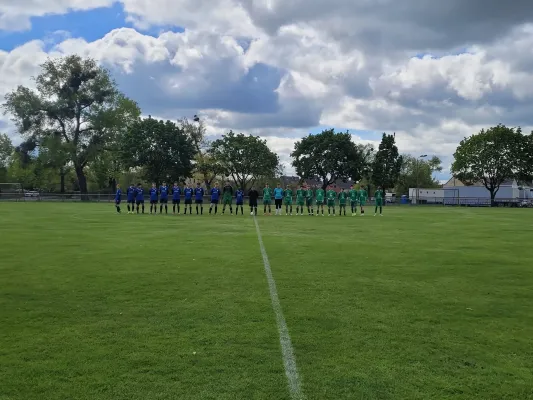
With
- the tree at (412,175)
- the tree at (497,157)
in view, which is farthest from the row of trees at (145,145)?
the tree at (412,175)

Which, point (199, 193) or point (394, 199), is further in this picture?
point (394, 199)

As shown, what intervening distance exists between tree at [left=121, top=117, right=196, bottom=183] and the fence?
5617 millimetres

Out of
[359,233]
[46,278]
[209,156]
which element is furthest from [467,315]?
[209,156]

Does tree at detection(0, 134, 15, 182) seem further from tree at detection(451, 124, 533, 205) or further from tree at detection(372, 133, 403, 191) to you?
tree at detection(451, 124, 533, 205)

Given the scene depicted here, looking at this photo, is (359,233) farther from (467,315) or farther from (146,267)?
A: (467,315)

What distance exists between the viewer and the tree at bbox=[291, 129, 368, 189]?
6731 cm

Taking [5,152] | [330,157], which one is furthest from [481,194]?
[5,152]

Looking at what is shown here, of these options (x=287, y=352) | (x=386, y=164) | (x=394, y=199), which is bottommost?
(x=287, y=352)

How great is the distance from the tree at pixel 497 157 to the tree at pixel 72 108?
48912 millimetres

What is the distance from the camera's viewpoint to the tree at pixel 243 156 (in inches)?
2431

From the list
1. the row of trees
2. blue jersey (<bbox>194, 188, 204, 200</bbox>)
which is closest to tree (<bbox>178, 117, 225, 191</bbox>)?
the row of trees

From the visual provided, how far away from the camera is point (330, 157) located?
67312 mm

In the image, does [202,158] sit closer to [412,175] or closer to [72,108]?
[72,108]

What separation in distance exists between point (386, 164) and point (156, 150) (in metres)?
33.4
